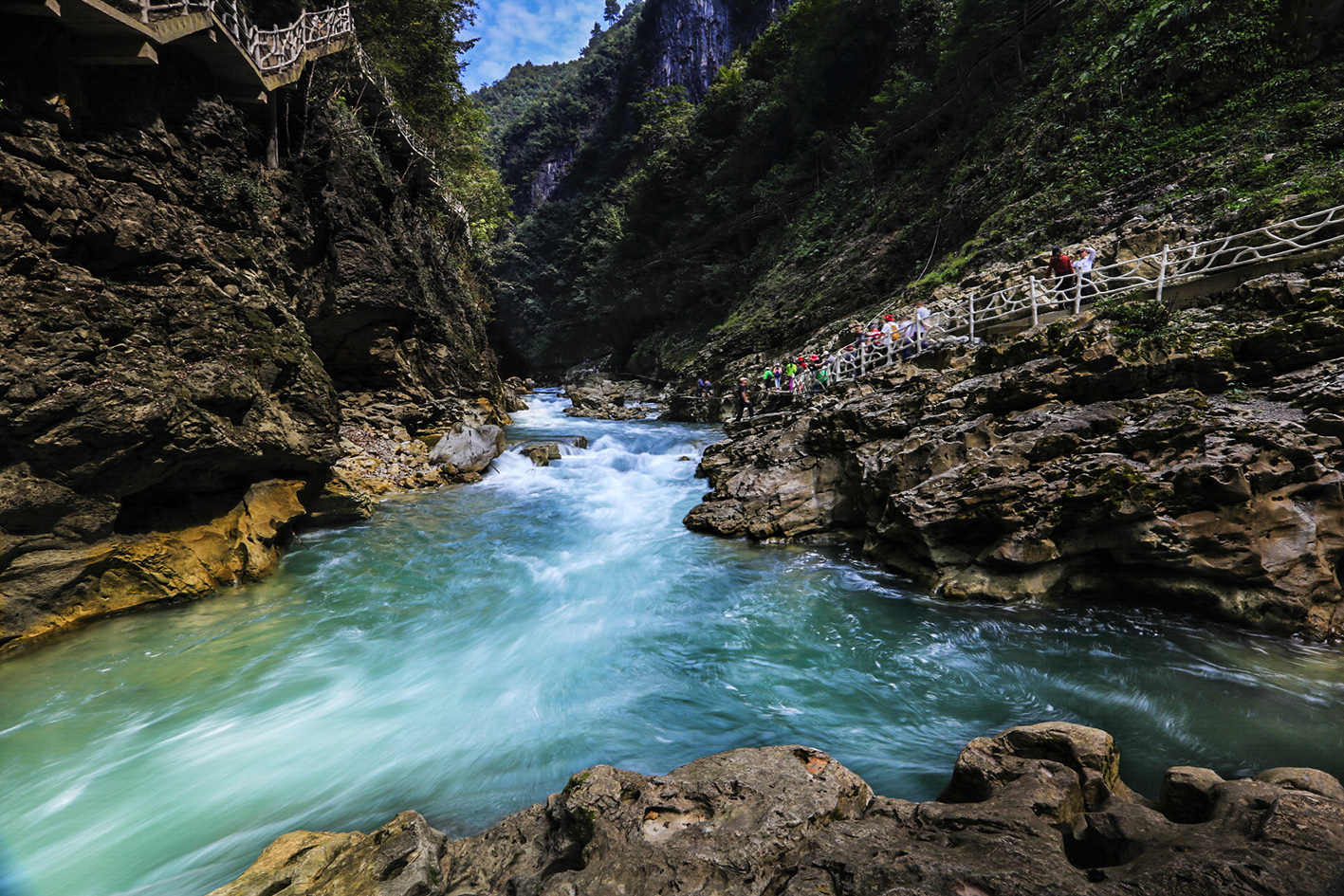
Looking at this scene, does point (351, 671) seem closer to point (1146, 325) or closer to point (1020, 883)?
point (1020, 883)

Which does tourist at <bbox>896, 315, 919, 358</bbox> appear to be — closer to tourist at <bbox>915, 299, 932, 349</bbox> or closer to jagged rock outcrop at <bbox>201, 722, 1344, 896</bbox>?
tourist at <bbox>915, 299, 932, 349</bbox>

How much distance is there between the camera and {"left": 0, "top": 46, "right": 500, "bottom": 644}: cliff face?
18.1ft

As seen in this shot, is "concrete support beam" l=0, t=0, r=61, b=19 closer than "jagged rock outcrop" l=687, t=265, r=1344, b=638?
No

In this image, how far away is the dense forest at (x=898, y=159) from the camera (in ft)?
40.5

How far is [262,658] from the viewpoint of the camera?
5891 mm

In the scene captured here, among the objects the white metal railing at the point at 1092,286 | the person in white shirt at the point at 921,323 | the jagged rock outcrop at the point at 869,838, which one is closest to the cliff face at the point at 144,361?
the jagged rock outcrop at the point at 869,838

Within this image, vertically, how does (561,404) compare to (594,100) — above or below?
below

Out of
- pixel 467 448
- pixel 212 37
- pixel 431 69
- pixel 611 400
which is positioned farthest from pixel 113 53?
pixel 611 400

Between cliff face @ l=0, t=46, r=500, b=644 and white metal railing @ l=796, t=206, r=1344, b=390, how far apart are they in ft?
40.9

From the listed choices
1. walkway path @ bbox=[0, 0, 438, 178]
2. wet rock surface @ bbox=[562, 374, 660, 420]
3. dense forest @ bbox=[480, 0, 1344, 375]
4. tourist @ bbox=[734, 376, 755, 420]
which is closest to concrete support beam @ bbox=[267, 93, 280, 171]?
walkway path @ bbox=[0, 0, 438, 178]

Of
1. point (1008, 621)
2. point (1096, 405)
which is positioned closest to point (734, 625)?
point (1008, 621)

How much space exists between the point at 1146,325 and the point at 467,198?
26.8m

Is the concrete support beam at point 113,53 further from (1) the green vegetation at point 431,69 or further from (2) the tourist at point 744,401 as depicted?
(2) the tourist at point 744,401

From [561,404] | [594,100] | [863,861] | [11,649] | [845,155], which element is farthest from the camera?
[594,100]
